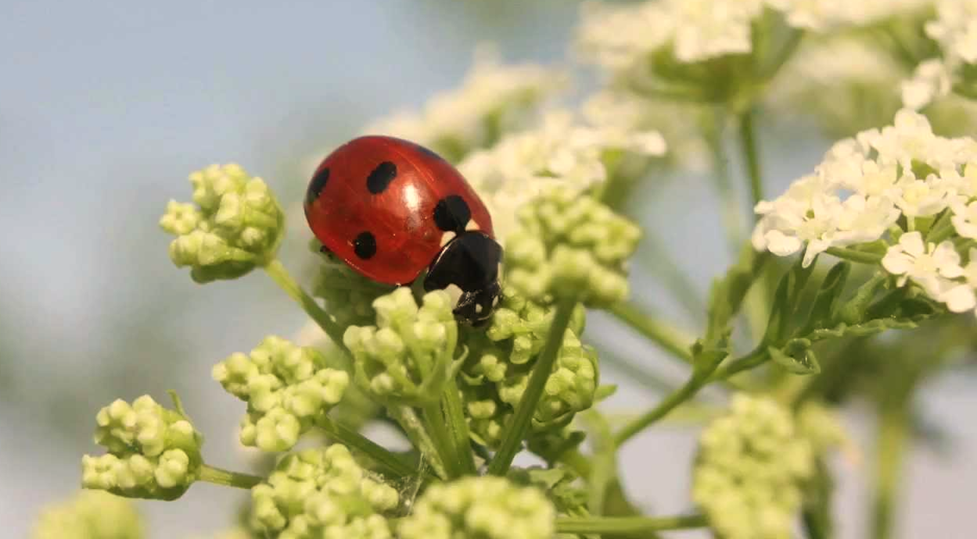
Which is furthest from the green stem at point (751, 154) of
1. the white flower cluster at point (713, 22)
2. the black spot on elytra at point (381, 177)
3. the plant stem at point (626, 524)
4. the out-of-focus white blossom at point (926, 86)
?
the plant stem at point (626, 524)

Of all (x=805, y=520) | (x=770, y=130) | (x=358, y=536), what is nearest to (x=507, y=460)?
(x=358, y=536)

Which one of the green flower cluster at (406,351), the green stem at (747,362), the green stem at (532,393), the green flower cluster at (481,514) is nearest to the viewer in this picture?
the green flower cluster at (481,514)

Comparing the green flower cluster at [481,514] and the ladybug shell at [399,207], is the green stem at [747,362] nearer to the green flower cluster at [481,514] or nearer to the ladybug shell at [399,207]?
the ladybug shell at [399,207]

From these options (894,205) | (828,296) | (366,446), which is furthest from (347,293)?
(894,205)

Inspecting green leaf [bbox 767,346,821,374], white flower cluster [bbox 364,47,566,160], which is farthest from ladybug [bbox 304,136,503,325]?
white flower cluster [bbox 364,47,566,160]

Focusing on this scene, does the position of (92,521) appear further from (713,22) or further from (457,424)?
(713,22)

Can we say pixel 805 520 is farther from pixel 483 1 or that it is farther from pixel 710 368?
pixel 483 1

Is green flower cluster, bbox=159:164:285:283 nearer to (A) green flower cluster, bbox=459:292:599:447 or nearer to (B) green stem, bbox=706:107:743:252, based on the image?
(A) green flower cluster, bbox=459:292:599:447
